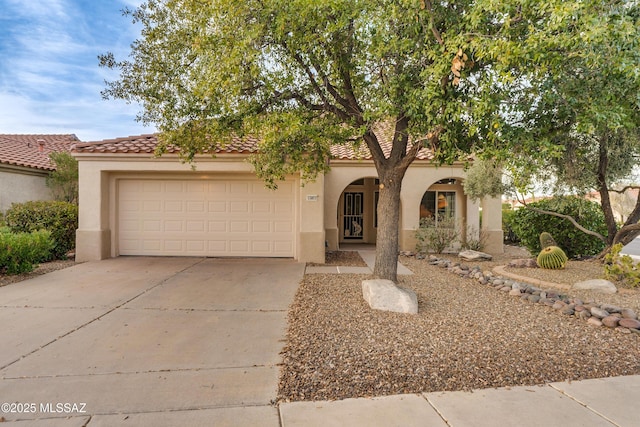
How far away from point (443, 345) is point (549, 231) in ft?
29.3

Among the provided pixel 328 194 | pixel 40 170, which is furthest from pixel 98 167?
pixel 328 194

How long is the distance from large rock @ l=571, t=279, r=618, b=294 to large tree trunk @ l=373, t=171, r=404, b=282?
→ 384 cm

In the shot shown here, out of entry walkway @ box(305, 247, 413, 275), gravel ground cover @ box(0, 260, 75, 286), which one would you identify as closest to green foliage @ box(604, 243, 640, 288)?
entry walkway @ box(305, 247, 413, 275)

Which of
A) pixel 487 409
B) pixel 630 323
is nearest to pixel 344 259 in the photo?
pixel 630 323

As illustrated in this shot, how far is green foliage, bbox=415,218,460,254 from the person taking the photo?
39.4 ft

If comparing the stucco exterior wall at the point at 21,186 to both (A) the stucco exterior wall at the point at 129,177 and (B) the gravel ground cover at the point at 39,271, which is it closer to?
(A) the stucco exterior wall at the point at 129,177

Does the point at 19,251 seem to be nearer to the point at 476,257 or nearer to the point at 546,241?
the point at 476,257

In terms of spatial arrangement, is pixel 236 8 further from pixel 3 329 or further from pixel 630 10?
pixel 3 329

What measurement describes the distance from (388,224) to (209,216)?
6.29 metres

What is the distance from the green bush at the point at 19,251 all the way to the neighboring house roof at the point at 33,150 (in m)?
5.97

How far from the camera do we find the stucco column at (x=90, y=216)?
10.0m

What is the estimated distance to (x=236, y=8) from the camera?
516cm

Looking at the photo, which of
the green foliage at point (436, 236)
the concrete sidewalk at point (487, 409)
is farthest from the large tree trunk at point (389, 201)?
the green foliage at point (436, 236)

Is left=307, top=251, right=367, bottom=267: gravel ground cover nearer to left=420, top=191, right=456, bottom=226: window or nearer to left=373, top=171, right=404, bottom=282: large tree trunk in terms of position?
left=373, top=171, right=404, bottom=282: large tree trunk
